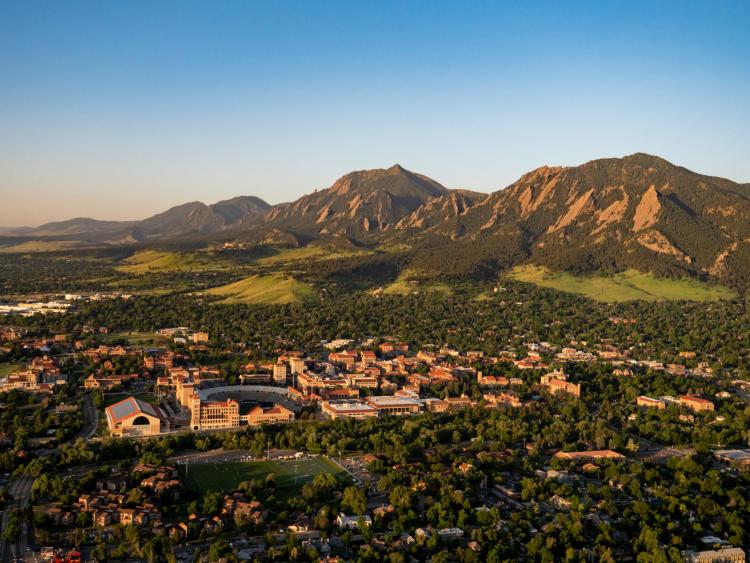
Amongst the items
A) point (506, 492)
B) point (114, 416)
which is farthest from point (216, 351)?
point (506, 492)

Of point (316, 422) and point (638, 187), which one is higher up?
point (638, 187)

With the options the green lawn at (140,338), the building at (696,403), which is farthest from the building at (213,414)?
the green lawn at (140,338)

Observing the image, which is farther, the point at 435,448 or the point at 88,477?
the point at 435,448

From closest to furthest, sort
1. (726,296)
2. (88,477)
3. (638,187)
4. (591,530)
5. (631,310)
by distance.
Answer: (591,530)
(88,477)
(631,310)
(726,296)
(638,187)

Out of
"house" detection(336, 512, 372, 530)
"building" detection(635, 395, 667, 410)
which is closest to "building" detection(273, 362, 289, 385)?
"building" detection(635, 395, 667, 410)

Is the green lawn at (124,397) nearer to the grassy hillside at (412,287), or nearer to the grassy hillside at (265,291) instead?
the grassy hillside at (265,291)

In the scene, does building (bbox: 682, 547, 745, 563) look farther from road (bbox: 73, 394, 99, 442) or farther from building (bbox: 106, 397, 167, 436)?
road (bbox: 73, 394, 99, 442)

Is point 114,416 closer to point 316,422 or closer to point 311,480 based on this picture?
point 316,422

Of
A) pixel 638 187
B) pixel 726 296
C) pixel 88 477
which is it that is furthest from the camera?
pixel 638 187
